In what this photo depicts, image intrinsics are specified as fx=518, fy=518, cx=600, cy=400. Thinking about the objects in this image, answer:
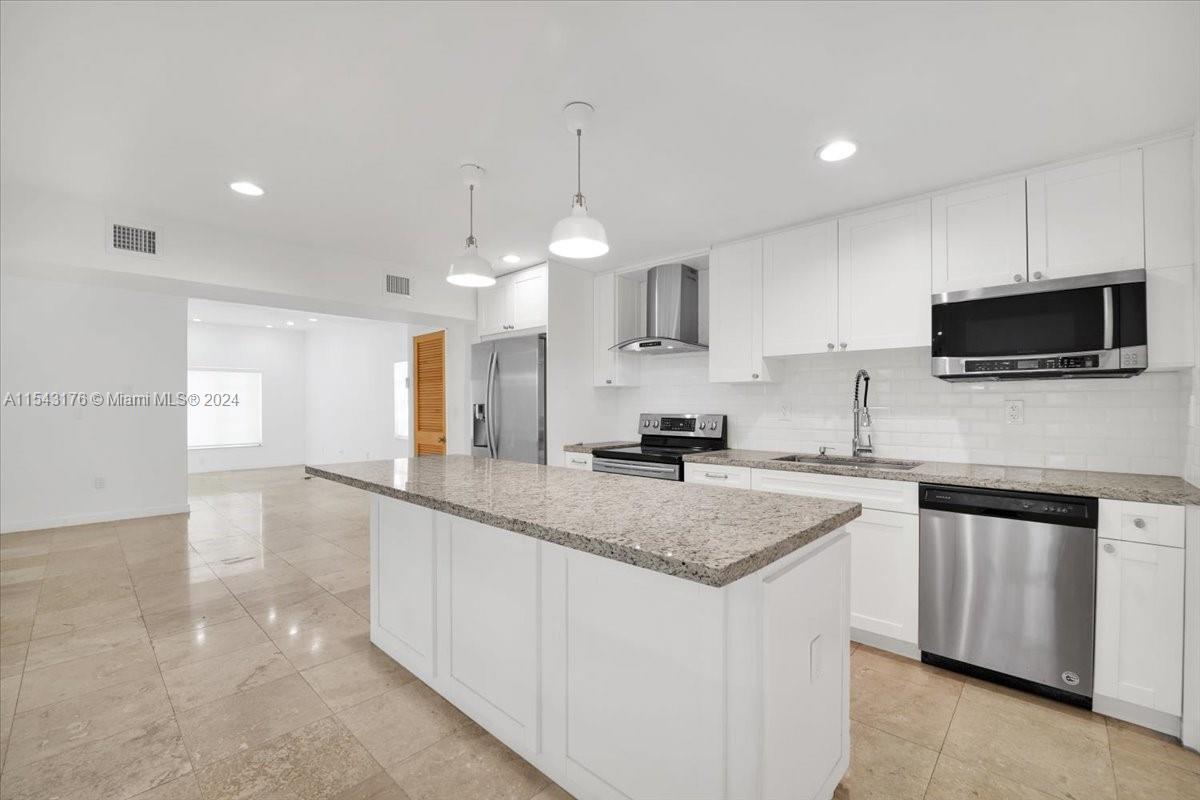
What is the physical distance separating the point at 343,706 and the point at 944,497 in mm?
2808

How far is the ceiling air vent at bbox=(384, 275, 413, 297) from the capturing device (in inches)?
167

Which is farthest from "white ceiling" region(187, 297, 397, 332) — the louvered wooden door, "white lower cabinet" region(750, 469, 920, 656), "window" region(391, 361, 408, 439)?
"white lower cabinet" region(750, 469, 920, 656)

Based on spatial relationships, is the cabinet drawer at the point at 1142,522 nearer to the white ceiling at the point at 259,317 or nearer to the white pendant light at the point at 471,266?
the white pendant light at the point at 471,266

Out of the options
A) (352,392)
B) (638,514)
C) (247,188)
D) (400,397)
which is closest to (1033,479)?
(638,514)

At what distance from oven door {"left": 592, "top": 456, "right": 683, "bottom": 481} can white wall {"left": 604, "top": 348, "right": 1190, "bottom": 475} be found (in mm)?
743

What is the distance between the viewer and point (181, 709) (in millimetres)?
2137

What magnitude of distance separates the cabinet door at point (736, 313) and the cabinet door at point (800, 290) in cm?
6

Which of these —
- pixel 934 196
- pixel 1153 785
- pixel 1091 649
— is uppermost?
pixel 934 196

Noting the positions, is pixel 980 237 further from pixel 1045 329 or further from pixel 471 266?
pixel 471 266

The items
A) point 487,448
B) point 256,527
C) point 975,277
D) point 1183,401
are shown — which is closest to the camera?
point 1183,401

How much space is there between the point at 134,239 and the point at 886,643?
487cm

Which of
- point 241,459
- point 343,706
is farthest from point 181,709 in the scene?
point 241,459

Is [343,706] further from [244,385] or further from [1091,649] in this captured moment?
[244,385]

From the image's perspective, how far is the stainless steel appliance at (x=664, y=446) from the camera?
352cm
